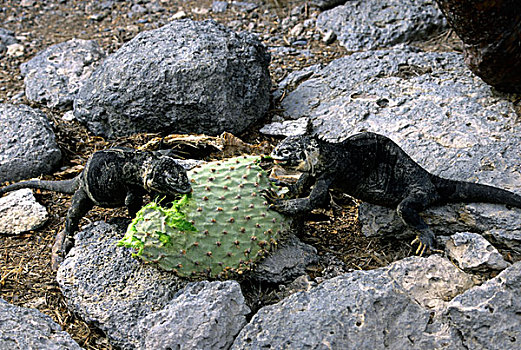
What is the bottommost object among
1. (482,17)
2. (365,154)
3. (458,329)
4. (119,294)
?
(119,294)

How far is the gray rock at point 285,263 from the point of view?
336 centimetres

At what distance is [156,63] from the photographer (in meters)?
4.85

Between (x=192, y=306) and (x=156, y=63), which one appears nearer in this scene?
(x=192, y=306)

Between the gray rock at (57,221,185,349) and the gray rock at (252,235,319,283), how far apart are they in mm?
505

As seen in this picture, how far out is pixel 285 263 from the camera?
11.1 ft

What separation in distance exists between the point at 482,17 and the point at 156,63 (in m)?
2.67

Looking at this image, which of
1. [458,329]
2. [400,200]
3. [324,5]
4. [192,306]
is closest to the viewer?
[458,329]

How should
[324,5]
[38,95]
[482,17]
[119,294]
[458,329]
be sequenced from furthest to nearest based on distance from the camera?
[324,5]
[38,95]
[482,17]
[119,294]
[458,329]

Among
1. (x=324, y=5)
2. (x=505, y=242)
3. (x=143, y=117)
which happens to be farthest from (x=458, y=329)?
(x=324, y=5)

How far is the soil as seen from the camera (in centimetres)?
363

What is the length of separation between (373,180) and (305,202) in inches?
20.6

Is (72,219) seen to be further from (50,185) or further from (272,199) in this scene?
(272,199)

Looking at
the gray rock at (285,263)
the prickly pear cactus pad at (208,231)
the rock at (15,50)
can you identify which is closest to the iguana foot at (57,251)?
the prickly pear cactus pad at (208,231)

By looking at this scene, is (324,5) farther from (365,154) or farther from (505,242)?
(505,242)
